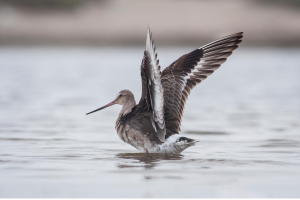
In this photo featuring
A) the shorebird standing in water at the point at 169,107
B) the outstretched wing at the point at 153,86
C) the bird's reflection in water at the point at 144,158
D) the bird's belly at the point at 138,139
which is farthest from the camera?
the bird's belly at the point at 138,139

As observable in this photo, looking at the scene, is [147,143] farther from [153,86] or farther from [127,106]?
[153,86]

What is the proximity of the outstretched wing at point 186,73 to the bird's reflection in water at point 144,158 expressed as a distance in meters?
0.33

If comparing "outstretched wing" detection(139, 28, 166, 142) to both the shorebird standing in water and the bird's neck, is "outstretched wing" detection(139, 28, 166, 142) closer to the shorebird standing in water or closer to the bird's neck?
the shorebird standing in water

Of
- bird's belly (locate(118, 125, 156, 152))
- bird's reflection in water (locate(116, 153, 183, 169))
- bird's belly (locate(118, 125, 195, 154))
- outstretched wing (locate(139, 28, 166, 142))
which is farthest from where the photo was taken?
bird's belly (locate(118, 125, 156, 152))

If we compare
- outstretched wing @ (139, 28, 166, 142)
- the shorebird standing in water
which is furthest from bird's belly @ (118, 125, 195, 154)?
outstretched wing @ (139, 28, 166, 142)

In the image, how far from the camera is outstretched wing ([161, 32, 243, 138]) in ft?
25.5

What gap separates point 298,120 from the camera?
37.4 feet

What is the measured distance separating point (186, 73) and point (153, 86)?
1447mm

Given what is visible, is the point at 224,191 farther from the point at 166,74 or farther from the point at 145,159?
the point at 166,74

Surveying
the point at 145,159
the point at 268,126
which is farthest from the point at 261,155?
the point at 268,126

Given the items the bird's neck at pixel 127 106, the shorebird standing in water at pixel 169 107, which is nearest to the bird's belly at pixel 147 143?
the shorebird standing in water at pixel 169 107

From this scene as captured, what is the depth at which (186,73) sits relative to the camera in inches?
317

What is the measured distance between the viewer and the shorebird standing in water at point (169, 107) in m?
7.41

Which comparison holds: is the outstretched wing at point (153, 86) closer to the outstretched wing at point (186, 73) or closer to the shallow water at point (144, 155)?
the outstretched wing at point (186, 73)
